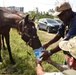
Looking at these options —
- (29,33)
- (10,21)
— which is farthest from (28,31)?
(10,21)

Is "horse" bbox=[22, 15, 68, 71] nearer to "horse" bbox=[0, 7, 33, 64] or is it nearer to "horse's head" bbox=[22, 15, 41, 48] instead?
"horse's head" bbox=[22, 15, 41, 48]

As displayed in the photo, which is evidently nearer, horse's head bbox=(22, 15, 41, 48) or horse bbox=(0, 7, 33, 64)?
horse's head bbox=(22, 15, 41, 48)

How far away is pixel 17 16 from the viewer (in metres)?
6.41

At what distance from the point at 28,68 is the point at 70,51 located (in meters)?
4.57

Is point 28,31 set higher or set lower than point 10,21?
lower

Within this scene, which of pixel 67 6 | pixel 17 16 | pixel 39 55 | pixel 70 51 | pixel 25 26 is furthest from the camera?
pixel 17 16

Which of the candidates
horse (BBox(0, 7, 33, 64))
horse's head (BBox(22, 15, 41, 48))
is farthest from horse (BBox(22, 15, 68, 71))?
horse (BBox(0, 7, 33, 64))

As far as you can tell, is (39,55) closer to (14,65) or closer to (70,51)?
(70,51)

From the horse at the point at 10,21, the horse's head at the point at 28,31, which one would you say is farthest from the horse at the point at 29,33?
the horse at the point at 10,21

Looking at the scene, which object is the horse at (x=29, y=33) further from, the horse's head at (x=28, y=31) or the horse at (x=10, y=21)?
the horse at (x=10, y=21)

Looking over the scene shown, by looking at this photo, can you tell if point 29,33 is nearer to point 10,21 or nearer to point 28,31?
point 28,31

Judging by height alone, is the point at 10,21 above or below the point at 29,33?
above

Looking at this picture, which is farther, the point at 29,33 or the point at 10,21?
the point at 10,21

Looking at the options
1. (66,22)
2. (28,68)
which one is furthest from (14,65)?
(66,22)
